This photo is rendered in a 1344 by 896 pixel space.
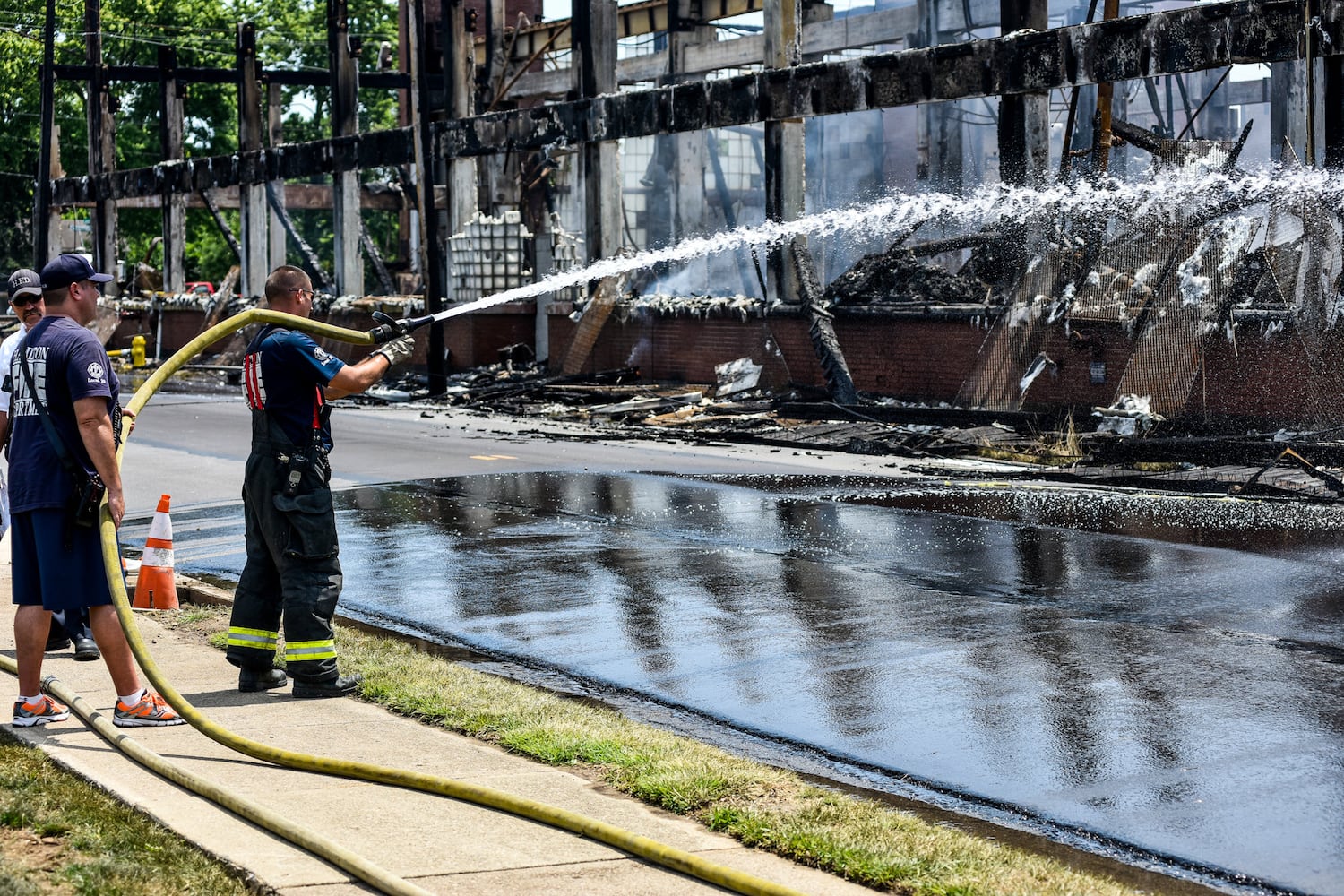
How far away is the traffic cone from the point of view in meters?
9.24

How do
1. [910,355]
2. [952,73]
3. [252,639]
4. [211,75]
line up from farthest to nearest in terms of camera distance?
1. [211,75]
2. [910,355]
3. [952,73]
4. [252,639]

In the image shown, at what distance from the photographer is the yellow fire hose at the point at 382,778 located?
14.6 ft

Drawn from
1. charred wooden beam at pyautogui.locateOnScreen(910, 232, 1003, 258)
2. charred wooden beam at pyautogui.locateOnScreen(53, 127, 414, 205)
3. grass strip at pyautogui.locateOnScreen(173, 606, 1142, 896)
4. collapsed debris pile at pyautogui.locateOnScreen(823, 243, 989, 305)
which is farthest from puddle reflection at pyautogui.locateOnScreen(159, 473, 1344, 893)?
charred wooden beam at pyautogui.locateOnScreen(53, 127, 414, 205)

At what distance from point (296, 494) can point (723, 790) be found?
2579 millimetres

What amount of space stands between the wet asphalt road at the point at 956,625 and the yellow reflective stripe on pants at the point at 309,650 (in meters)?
1.23

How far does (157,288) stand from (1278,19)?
37254 mm

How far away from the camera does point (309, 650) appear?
6.96m

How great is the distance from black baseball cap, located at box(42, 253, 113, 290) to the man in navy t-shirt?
76cm

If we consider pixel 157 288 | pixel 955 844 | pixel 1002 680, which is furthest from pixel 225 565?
pixel 157 288

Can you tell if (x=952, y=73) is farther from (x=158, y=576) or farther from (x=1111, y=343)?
(x=158, y=576)

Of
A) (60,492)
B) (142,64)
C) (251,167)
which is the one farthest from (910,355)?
(142,64)

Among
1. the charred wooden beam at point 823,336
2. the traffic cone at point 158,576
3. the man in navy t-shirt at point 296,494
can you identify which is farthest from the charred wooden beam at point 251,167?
the man in navy t-shirt at point 296,494

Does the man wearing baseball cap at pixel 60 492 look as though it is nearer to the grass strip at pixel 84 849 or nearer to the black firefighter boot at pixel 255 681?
the black firefighter boot at pixel 255 681

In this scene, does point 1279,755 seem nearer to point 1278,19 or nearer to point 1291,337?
point 1291,337
